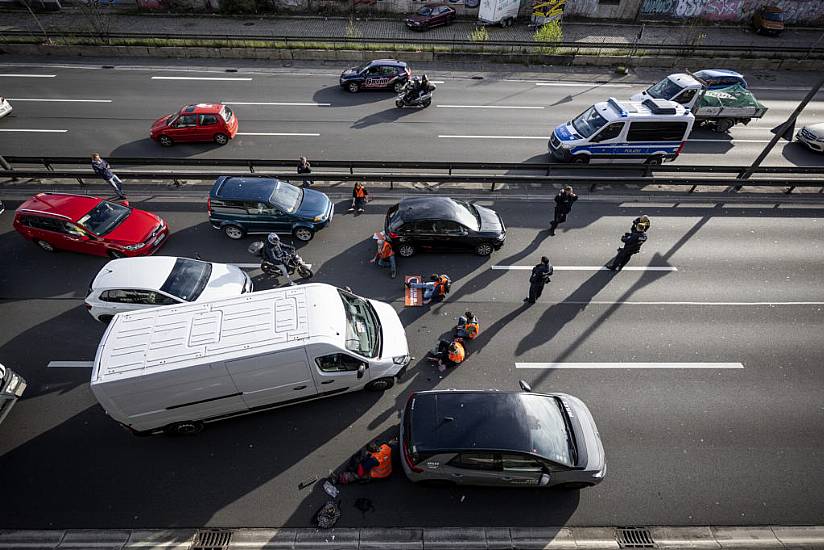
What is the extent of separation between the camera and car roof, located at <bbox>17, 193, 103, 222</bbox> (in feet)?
39.9

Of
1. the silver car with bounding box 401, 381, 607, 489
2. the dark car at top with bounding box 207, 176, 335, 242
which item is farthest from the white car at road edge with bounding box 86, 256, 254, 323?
the silver car with bounding box 401, 381, 607, 489

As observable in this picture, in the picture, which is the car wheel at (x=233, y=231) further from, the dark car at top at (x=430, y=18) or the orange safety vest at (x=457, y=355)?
the dark car at top at (x=430, y=18)

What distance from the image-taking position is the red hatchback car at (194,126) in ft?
58.5

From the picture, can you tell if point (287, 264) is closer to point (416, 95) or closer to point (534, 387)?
point (534, 387)

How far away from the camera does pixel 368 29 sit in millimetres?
32062

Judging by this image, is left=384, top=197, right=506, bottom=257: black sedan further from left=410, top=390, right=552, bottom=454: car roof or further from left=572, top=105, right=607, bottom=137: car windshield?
left=572, top=105, right=607, bottom=137: car windshield

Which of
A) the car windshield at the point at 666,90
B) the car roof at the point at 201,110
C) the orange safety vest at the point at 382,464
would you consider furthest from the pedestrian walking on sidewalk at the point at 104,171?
the car windshield at the point at 666,90

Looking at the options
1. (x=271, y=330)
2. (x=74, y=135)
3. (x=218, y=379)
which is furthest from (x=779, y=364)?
(x=74, y=135)

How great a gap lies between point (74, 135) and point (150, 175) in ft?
24.2

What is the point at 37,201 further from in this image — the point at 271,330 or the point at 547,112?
the point at 547,112

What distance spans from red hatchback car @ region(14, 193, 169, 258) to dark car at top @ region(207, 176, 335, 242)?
222cm

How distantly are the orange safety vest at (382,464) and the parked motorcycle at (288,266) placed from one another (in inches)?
238

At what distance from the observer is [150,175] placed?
15.2m

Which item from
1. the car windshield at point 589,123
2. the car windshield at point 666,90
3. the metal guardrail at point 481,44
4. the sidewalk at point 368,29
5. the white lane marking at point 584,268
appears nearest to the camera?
the white lane marking at point 584,268
